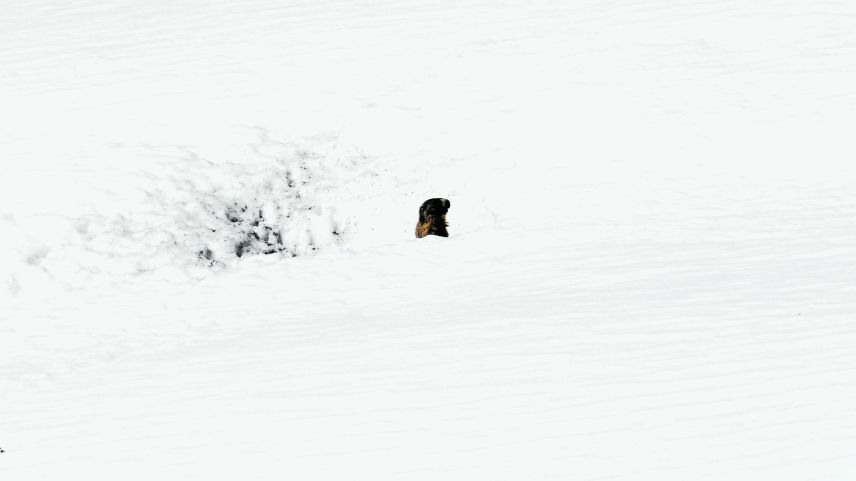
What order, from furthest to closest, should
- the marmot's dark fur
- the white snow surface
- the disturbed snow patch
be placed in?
the marmot's dark fur → the disturbed snow patch → the white snow surface

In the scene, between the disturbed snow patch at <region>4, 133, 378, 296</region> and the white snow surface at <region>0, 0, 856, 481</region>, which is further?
the disturbed snow patch at <region>4, 133, 378, 296</region>

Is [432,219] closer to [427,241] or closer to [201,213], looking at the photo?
[427,241]

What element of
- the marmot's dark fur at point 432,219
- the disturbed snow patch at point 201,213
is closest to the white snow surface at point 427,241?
the disturbed snow patch at point 201,213

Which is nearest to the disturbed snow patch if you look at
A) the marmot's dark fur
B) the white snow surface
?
the white snow surface

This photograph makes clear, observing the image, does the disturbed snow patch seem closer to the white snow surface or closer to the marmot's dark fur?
the white snow surface

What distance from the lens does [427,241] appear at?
8297 mm

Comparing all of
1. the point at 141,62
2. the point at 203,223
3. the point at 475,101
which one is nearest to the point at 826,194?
the point at 475,101

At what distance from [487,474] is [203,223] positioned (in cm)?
521

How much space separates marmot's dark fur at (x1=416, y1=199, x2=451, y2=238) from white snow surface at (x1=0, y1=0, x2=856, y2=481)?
24 cm

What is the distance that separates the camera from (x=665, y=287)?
6523 mm

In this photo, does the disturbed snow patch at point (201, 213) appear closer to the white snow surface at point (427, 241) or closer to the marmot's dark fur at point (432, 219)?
the white snow surface at point (427, 241)

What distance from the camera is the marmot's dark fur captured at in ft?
27.7

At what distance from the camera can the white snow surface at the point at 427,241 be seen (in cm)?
461

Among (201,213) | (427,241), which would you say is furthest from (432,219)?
(201,213)
